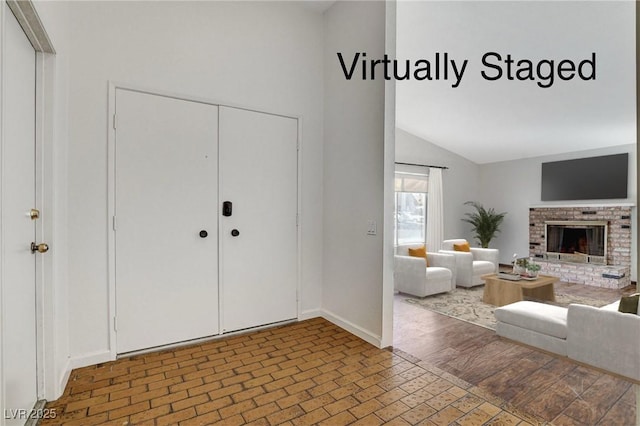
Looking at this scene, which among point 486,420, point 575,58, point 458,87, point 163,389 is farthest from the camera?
point 458,87

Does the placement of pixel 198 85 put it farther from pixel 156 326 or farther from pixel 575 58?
pixel 575 58

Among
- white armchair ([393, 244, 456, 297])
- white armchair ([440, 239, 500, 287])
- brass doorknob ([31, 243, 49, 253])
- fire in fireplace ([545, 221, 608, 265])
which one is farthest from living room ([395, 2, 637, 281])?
brass doorknob ([31, 243, 49, 253])

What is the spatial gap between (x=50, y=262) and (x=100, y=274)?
1.65ft

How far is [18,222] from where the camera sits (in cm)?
158

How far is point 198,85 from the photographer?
8.95ft

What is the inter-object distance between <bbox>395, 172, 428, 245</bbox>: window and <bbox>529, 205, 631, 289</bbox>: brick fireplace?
2352 mm

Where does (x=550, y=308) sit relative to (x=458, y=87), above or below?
below

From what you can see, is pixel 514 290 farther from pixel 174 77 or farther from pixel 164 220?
pixel 174 77

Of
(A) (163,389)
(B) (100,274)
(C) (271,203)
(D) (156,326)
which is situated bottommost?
(A) (163,389)

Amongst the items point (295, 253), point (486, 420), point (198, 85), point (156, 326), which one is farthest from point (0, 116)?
point (486, 420)

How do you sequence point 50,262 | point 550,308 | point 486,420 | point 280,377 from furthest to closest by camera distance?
1. point 550,308
2. point 280,377
3. point 50,262
4. point 486,420

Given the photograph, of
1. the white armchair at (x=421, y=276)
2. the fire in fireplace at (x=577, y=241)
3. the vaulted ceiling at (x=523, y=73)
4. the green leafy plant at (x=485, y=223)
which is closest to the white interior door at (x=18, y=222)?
the vaulted ceiling at (x=523, y=73)

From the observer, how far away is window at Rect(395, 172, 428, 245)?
6.74 metres

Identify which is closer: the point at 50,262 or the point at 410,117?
the point at 50,262
